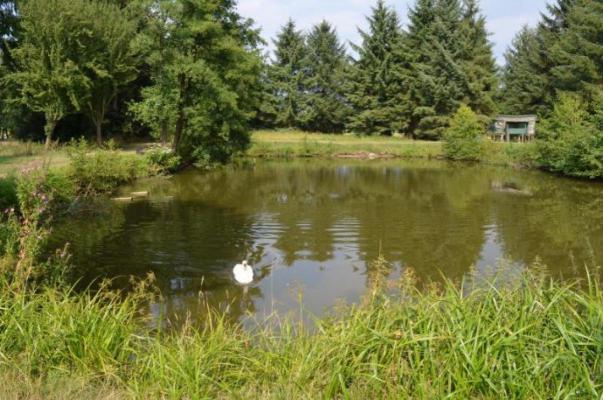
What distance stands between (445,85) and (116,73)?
1115 inches

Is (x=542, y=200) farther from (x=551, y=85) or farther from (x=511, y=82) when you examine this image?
(x=511, y=82)

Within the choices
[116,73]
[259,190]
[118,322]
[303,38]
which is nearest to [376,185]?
[259,190]

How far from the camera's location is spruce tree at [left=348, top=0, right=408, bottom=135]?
51.5 metres

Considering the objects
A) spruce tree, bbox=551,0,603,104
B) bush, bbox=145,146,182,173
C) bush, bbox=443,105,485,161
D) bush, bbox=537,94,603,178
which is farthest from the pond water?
bush, bbox=443,105,485,161

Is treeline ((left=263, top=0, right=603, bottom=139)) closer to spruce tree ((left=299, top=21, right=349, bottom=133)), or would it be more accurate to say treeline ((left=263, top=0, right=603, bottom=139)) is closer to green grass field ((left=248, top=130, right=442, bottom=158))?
spruce tree ((left=299, top=21, right=349, bottom=133))

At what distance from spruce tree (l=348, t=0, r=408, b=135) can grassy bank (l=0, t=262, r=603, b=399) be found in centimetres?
4752

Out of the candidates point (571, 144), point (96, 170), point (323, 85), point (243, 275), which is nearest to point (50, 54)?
point (96, 170)

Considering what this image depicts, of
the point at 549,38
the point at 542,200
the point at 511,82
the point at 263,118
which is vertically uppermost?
the point at 549,38

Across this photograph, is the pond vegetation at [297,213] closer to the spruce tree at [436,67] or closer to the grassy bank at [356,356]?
the grassy bank at [356,356]

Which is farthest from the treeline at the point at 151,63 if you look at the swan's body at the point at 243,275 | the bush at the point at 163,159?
the swan's body at the point at 243,275

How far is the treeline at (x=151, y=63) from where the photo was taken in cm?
2798

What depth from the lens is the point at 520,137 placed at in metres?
45.3

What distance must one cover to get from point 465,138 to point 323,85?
1886 centimetres

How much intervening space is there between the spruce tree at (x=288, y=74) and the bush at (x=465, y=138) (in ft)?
58.8
